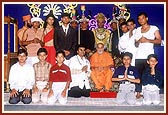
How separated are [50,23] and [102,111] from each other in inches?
44.4

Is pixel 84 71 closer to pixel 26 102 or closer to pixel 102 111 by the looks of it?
pixel 102 111

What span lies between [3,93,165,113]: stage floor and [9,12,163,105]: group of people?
0.06 m

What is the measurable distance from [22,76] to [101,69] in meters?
0.88

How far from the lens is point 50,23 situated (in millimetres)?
3658

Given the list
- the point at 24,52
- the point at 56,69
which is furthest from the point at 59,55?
the point at 24,52

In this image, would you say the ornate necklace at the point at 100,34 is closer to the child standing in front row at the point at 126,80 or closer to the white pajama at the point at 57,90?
the child standing in front row at the point at 126,80

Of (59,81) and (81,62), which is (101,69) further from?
(59,81)

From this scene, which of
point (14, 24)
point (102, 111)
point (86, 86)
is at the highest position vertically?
point (14, 24)

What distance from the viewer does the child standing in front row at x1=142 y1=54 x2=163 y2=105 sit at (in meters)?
3.64

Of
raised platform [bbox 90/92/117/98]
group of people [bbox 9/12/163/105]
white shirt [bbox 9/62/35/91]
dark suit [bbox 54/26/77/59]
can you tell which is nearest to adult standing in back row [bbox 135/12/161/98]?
group of people [bbox 9/12/163/105]

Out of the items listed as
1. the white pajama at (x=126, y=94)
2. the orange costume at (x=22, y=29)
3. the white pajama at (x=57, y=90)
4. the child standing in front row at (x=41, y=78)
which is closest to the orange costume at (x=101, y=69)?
the white pajama at (x=126, y=94)

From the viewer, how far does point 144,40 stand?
3.68 metres

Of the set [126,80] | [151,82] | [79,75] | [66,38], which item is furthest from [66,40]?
[151,82]

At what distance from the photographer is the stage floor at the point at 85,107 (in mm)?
3580
